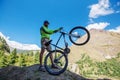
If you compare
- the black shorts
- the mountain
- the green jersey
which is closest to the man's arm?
the green jersey

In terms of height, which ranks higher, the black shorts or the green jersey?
the green jersey

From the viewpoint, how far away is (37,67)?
29.1 metres

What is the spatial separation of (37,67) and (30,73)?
61.5 inches

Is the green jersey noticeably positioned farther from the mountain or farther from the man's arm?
the mountain

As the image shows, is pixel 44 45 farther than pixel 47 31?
Yes

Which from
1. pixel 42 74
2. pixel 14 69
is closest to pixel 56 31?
pixel 42 74

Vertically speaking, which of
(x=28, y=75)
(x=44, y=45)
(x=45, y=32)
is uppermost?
(x=45, y=32)

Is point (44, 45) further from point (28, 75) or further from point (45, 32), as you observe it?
point (28, 75)

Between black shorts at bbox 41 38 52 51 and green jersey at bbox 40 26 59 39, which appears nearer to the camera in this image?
green jersey at bbox 40 26 59 39

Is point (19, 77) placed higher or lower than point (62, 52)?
lower

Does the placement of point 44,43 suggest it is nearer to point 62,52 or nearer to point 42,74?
point 62,52

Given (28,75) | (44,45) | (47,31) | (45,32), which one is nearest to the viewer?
(47,31)

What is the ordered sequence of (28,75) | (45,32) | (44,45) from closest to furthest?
1. (45,32)
2. (44,45)
3. (28,75)

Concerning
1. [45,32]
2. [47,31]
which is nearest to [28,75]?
[45,32]
